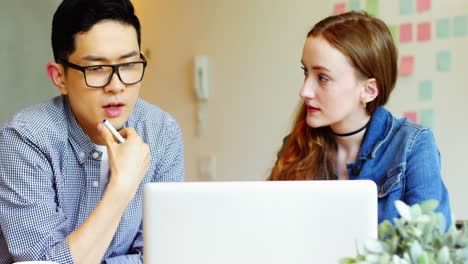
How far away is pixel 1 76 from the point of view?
358 centimetres

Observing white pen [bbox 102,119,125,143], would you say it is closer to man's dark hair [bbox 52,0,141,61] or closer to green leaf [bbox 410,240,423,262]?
man's dark hair [bbox 52,0,141,61]

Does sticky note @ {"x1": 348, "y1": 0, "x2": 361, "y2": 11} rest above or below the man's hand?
above

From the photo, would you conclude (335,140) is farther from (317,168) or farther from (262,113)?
(262,113)

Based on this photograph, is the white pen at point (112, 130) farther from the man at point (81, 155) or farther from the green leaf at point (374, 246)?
the green leaf at point (374, 246)

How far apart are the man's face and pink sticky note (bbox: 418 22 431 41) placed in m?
1.64

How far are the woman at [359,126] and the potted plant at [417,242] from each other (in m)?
0.85

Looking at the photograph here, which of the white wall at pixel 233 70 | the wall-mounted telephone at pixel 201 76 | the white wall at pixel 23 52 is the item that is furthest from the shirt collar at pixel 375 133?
the white wall at pixel 23 52

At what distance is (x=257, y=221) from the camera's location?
92cm

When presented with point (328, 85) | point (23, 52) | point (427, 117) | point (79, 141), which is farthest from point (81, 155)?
point (23, 52)

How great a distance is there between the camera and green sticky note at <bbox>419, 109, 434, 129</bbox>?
269 cm

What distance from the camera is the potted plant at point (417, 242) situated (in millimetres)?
611

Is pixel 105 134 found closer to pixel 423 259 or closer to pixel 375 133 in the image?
pixel 375 133

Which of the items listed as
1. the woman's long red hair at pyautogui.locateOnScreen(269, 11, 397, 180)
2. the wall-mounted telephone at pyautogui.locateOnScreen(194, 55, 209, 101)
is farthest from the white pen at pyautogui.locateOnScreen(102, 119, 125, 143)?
the wall-mounted telephone at pyautogui.locateOnScreen(194, 55, 209, 101)

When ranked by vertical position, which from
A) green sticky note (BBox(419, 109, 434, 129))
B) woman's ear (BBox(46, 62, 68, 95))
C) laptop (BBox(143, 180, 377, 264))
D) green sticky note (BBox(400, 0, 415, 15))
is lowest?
green sticky note (BBox(419, 109, 434, 129))
